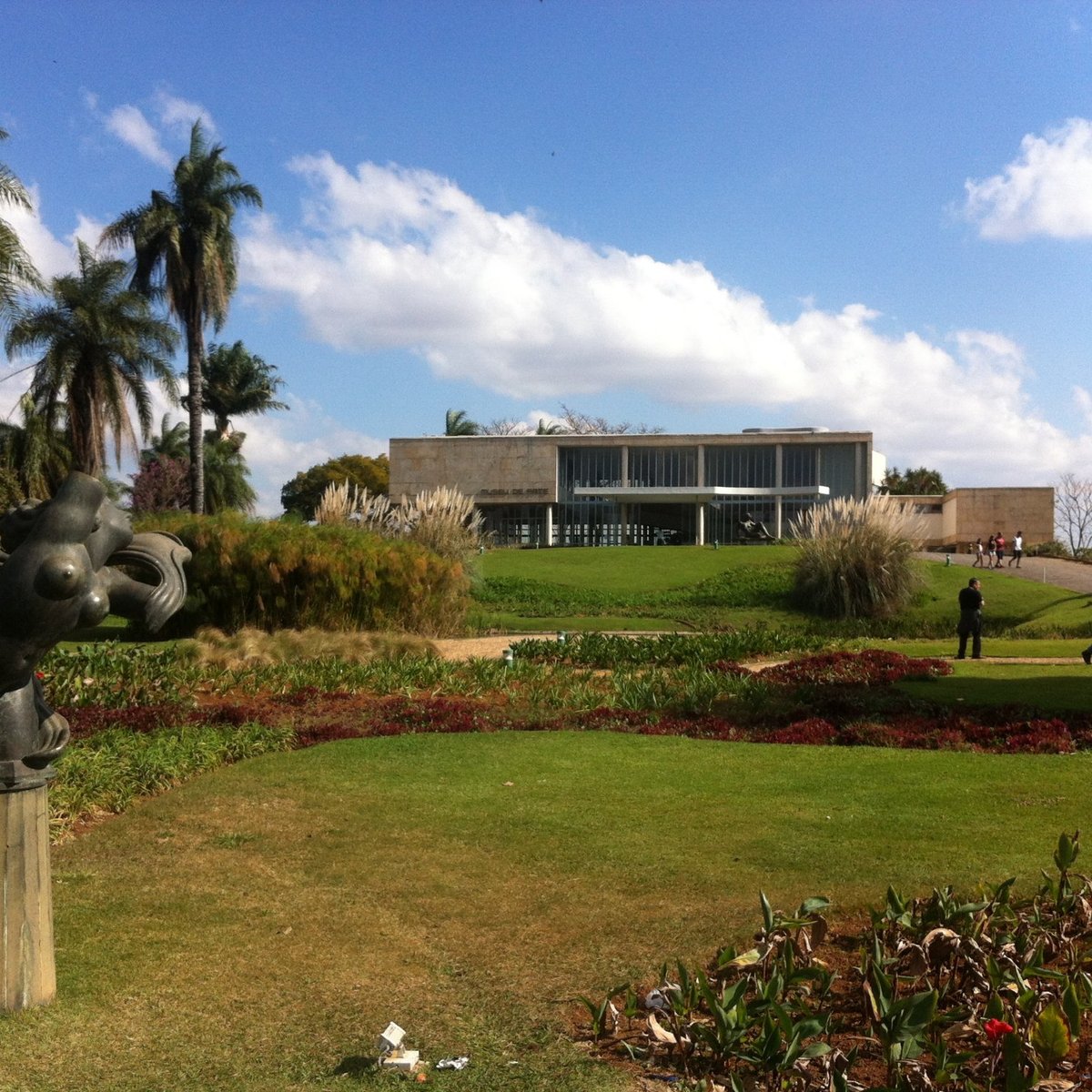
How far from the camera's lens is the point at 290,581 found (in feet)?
55.0

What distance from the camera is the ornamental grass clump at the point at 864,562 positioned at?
23359mm

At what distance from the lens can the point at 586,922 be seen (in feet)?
15.8

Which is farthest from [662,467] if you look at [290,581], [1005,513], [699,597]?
[290,581]

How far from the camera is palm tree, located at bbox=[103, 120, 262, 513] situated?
34.6 m

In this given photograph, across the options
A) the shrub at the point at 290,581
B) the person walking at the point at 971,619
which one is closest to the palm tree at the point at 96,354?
the shrub at the point at 290,581

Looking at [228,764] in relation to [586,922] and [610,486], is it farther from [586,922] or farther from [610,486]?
[610,486]

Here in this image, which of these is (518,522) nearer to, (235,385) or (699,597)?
(235,385)

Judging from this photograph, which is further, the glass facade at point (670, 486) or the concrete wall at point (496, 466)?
the glass facade at point (670, 486)

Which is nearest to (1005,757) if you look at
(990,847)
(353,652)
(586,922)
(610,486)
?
(990,847)

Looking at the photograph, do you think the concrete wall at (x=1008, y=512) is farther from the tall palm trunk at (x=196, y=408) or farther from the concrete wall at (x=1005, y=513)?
the tall palm trunk at (x=196, y=408)

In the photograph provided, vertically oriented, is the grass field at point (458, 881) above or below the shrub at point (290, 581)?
below

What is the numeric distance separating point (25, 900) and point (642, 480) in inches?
2244

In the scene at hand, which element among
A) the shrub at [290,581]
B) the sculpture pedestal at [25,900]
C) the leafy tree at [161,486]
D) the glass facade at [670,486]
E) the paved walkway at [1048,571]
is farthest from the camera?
the glass facade at [670,486]

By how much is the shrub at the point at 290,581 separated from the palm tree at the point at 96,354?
A: 18.1 m
